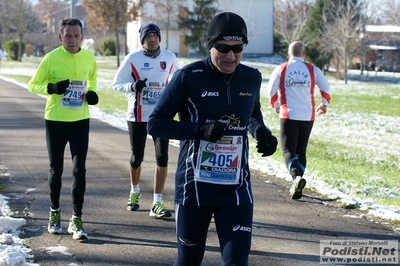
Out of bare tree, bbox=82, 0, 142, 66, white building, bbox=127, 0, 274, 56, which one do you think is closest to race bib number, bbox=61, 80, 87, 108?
bare tree, bbox=82, 0, 142, 66

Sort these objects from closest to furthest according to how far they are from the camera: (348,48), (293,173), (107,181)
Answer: (293,173)
(107,181)
(348,48)

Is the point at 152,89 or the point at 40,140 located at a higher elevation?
the point at 152,89

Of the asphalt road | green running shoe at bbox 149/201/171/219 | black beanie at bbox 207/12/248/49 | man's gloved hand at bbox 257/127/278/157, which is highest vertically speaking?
black beanie at bbox 207/12/248/49

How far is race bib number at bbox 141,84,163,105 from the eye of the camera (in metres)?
7.68

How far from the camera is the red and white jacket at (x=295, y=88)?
8859mm

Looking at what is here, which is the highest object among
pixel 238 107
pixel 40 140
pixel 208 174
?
pixel 238 107

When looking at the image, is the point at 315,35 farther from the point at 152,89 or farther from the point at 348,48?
the point at 152,89

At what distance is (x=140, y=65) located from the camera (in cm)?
769

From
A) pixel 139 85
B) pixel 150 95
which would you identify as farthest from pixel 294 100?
pixel 139 85

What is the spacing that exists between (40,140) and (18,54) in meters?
64.8

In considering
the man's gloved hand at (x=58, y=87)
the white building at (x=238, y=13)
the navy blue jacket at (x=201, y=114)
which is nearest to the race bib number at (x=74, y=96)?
the man's gloved hand at (x=58, y=87)

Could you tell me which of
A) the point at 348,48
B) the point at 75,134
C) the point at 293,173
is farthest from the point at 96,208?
the point at 348,48

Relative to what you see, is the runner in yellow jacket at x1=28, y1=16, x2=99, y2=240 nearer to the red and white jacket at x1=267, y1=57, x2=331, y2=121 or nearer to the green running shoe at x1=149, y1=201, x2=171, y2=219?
the green running shoe at x1=149, y1=201, x2=171, y2=219

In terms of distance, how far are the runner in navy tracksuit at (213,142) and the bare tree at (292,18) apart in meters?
60.3
